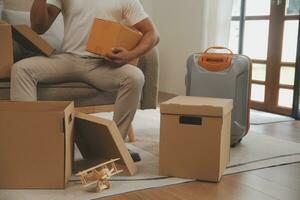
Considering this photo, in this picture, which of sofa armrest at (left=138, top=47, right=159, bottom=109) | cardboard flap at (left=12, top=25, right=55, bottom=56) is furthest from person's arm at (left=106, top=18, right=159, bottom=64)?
cardboard flap at (left=12, top=25, right=55, bottom=56)

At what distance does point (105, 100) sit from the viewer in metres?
1.99

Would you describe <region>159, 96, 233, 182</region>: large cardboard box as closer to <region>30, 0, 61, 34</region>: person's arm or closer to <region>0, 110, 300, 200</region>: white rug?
<region>0, 110, 300, 200</region>: white rug

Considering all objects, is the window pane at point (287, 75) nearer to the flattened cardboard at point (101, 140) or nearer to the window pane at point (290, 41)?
the window pane at point (290, 41)

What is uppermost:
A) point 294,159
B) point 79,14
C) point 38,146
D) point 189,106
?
point 79,14

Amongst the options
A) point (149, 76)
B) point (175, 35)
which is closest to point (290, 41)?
point (175, 35)

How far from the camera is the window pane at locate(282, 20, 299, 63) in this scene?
10.7 ft

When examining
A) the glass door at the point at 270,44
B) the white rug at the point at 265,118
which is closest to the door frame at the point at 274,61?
the glass door at the point at 270,44

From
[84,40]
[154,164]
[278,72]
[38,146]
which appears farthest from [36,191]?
[278,72]

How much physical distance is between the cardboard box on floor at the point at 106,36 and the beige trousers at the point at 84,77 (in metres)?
0.08

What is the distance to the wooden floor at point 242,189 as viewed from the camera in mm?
1477

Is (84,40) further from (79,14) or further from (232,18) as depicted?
(232,18)

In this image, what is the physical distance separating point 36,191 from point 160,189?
46 centimetres

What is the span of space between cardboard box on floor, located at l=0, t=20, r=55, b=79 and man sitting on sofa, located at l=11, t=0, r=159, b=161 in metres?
0.06

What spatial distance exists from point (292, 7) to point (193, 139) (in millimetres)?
2099
